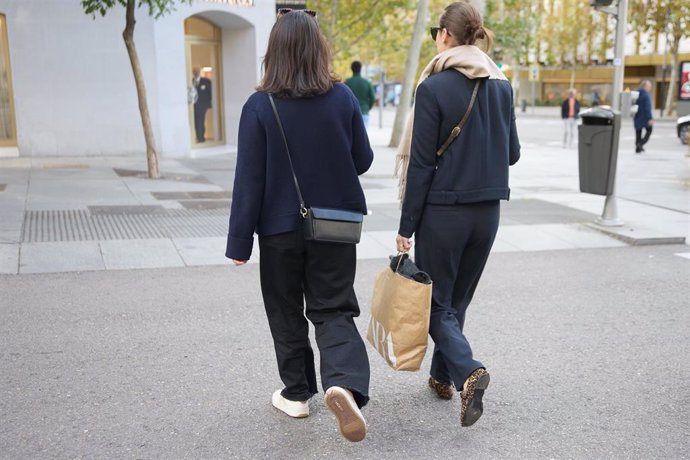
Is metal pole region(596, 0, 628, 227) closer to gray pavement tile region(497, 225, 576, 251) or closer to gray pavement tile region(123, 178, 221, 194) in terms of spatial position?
gray pavement tile region(497, 225, 576, 251)

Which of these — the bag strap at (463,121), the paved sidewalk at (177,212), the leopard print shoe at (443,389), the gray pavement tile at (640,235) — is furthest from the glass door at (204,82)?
the bag strap at (463,121)

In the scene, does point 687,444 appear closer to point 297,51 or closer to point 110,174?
point 297,51

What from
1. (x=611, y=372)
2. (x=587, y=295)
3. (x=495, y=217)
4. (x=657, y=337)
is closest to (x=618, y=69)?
(x=587, y=295)

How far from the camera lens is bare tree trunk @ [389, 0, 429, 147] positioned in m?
18.4

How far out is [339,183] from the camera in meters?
3.46

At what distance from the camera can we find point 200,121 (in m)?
18.5

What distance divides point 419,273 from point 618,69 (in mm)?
7044

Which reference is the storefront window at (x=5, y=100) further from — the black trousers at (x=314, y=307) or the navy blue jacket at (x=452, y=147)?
the navy blue jacket at (x=452, y=147)

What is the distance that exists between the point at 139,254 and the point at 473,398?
470cm

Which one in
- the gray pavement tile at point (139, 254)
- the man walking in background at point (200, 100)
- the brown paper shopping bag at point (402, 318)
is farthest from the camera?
the man walking in background at point (200, 100)

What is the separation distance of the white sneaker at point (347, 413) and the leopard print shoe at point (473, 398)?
0.48m

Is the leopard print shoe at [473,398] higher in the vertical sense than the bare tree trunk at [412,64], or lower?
lower

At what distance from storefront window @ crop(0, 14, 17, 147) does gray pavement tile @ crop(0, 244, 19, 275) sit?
8472 millimetres

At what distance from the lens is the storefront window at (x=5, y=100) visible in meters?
14.8
